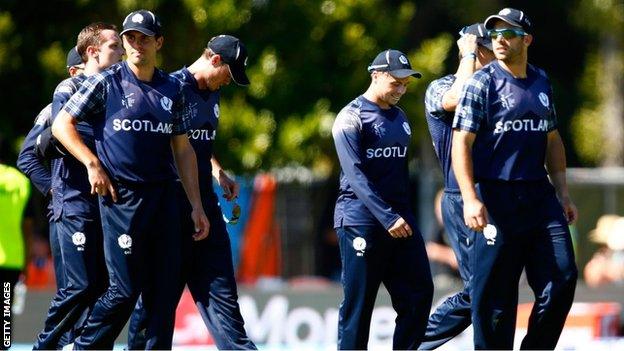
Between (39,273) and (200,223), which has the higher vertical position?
(200,223)

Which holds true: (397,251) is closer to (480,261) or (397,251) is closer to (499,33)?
(480,261)

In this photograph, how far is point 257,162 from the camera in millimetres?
20453

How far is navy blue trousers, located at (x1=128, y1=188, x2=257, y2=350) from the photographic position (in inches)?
391

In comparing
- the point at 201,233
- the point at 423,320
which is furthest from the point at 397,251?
the point at 201,233

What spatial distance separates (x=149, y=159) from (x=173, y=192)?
1.03 feet

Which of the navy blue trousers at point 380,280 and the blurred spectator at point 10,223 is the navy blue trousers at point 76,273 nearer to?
the blurred spectator at point 10,223

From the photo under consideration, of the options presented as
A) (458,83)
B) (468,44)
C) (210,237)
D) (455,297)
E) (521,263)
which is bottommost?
(455,297)

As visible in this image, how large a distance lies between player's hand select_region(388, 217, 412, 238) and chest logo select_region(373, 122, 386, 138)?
61cm

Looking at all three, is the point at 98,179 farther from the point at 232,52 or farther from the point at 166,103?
the point at 232,52

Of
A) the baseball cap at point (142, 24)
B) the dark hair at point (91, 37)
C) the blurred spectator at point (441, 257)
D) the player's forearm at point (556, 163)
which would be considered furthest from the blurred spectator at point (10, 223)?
the blurred spectator at point (441, 257)

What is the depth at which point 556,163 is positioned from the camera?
9.74 m

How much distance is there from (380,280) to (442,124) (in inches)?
46.8

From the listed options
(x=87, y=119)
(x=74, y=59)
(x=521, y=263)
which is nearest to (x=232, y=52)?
(x=87, y=119)

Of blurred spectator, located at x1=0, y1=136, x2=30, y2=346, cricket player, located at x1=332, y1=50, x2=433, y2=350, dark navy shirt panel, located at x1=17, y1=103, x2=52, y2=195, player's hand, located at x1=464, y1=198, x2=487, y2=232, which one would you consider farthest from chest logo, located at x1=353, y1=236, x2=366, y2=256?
blurred spectator, located at x1=0, y1=136, x2=30, y2=346
